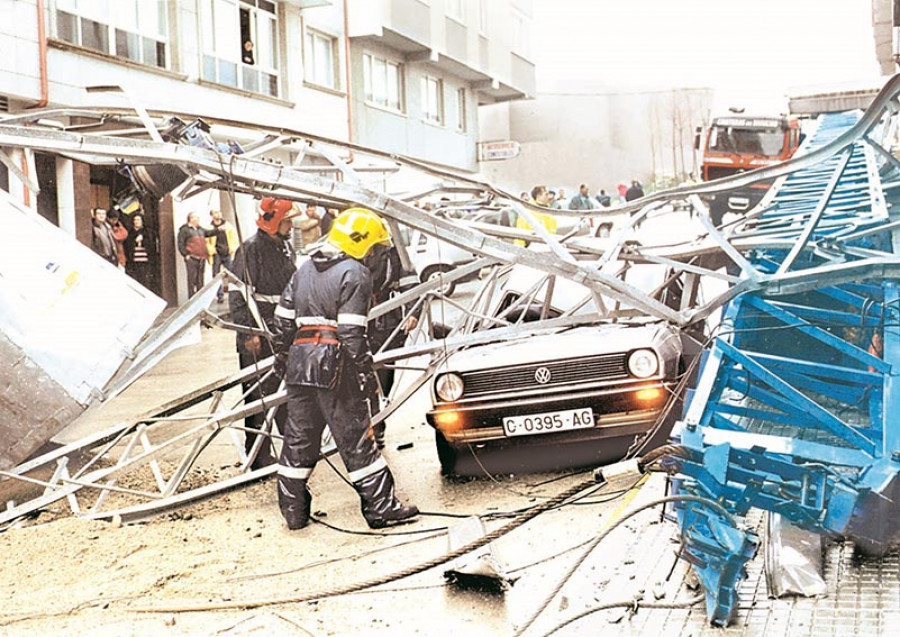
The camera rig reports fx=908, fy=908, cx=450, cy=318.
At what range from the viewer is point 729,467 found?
3051mm

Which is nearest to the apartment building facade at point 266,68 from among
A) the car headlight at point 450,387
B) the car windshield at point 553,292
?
the car windshield at point 553,292

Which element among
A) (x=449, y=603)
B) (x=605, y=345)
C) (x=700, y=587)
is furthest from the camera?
(x=605, y=345)

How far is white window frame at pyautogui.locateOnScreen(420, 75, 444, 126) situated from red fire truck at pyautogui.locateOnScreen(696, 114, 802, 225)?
7.01m

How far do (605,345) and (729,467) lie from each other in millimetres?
2116

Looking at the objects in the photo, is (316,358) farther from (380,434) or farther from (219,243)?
(219,243)

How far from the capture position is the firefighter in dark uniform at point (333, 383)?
4.59m

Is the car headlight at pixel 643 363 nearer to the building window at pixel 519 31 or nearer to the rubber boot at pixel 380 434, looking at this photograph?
the rubber boot at pixel 380 434

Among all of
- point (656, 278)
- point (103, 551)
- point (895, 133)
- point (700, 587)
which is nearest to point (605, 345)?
point (656, 278)

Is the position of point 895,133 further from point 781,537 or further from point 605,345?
point 781,537

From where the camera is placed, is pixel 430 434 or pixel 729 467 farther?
pixel 430 434

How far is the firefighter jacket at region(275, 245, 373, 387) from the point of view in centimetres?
451

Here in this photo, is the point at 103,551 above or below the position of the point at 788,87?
below

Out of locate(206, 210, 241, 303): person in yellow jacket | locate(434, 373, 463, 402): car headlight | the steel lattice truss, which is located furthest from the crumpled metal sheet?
locate(206, 210, 241, 303): person in yellow jacket

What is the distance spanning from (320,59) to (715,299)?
12955mm
